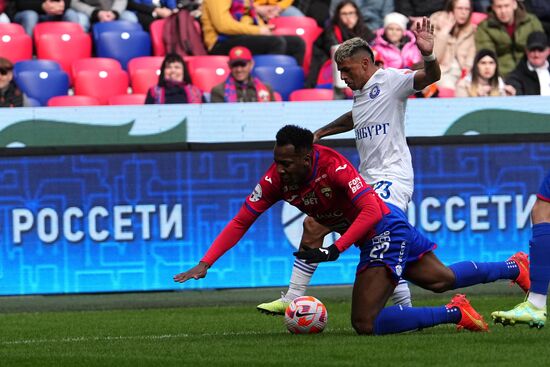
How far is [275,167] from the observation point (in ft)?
28.1

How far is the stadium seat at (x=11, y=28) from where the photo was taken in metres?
16.1

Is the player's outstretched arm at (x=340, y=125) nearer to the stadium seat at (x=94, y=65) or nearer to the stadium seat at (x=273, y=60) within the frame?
the stadium seat at (x=273, y=60)

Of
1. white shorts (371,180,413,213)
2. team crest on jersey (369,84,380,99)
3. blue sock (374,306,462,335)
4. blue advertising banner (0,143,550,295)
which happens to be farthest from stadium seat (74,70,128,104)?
blue sock (374,306,462,335)

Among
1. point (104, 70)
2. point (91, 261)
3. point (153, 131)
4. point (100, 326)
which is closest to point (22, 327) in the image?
point (100, 326)

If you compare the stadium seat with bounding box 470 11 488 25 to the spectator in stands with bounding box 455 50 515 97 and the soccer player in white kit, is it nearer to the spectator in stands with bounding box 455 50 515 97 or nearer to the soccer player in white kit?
the spectator in stands with bounding box 455 50 515 97

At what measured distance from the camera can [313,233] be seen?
9.70 metres

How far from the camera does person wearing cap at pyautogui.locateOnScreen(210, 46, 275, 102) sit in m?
14.9

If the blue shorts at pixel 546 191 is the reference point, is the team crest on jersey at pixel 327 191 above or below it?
below

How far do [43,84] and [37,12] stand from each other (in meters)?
1.79

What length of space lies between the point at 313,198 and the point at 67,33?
8510 mm

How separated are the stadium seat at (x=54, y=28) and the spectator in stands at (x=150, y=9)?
2.95 ft

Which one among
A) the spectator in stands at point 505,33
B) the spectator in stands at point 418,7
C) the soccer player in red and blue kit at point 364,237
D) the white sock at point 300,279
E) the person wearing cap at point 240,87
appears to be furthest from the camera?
the spectator in stands at point 418,7

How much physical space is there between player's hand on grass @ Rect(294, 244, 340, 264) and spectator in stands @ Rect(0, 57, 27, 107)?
7.60 m

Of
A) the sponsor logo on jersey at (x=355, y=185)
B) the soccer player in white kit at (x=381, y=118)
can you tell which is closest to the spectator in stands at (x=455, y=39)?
the soccer player in white kit at (x=381, y=118)
